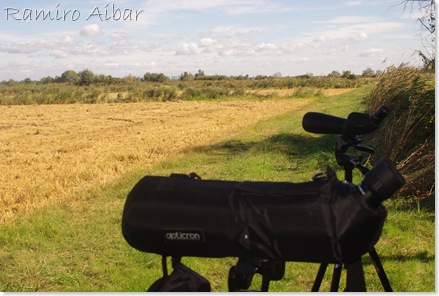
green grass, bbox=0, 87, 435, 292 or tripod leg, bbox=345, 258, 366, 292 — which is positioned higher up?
tripod leg, bbox=345, 258, 366, 292

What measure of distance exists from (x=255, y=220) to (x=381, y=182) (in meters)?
0.48

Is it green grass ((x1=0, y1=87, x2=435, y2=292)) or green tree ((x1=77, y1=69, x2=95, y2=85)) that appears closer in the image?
green grass ((x1=0, y1=87, x2=435, y2=292))

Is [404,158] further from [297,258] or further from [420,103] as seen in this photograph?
[297,258]

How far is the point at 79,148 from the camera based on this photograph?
12.9m

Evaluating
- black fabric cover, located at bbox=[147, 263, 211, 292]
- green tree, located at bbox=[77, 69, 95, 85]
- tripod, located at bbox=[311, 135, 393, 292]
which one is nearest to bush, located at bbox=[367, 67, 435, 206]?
tripod, located at bbox=[311, 135, 393, 292]

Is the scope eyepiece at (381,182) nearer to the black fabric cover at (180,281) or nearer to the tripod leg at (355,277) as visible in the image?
the tripod leg at (355,277)

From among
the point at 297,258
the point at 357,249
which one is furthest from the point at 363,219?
the point at 297,258

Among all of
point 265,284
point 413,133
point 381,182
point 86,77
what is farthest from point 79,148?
point 86,77

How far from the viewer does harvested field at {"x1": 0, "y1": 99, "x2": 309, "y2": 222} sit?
316 inches

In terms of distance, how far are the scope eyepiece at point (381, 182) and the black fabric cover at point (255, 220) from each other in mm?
49

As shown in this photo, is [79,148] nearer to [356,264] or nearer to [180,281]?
[180,281]

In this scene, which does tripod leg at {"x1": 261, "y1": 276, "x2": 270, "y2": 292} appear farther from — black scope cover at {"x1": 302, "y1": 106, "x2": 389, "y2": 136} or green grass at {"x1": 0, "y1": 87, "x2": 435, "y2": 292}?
green grass at {"x1": 0, "y1": 87, "x2": 435, "y2": 292}

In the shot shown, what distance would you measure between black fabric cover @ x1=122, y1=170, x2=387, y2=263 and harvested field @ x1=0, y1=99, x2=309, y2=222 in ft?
16.5

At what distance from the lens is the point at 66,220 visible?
6.30 m
